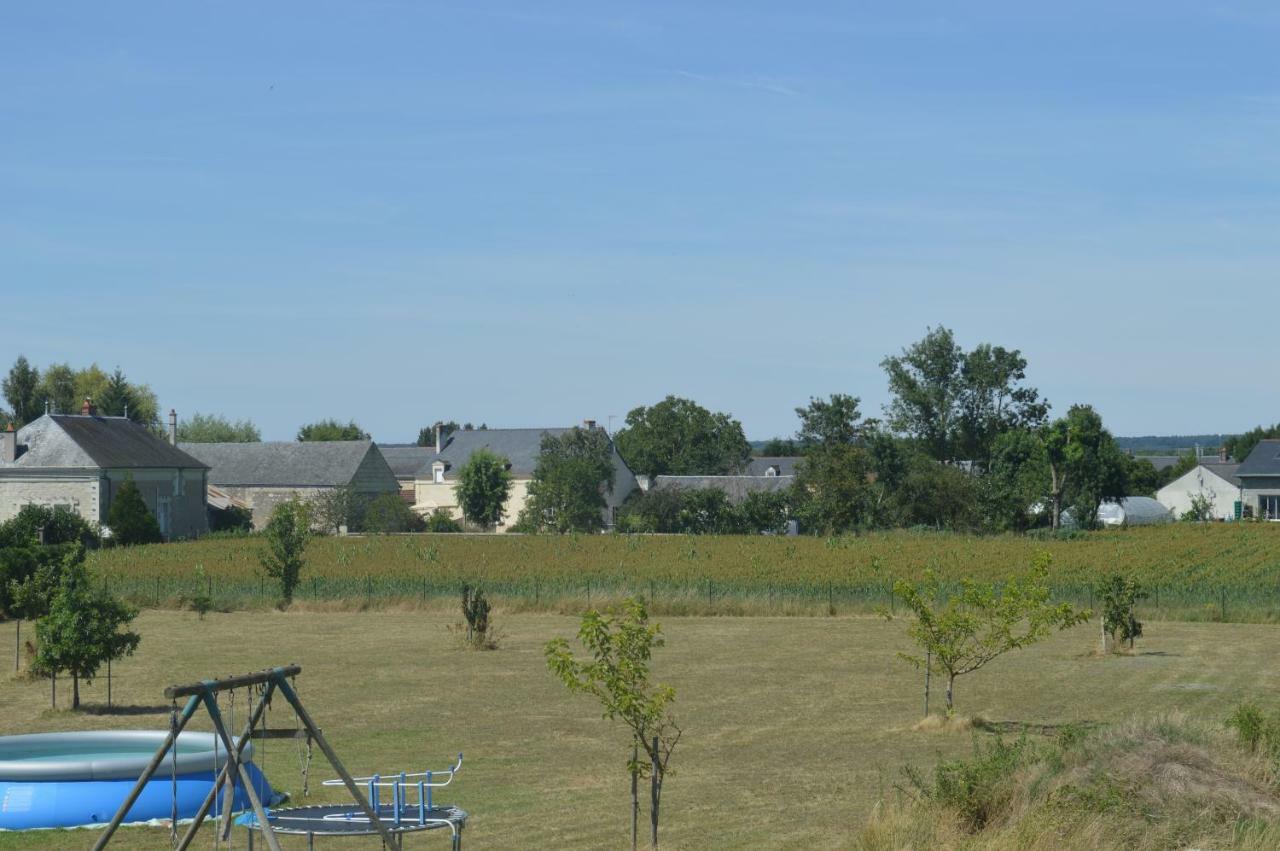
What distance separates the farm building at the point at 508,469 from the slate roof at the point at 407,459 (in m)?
2.74

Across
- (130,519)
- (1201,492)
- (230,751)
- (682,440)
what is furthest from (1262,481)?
(230,751)

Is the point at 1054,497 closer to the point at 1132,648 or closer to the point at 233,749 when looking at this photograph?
the point at 1132,648

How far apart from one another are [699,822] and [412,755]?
6180mm

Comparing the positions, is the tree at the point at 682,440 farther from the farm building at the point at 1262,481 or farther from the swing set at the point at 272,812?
the swing set at the point at 272,812

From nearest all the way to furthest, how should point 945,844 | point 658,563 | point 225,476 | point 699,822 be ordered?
point 945,844 < point 699,822 < point 658,563 < point 225,476

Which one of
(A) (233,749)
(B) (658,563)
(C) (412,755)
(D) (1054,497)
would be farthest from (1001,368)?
(A) (233,749)

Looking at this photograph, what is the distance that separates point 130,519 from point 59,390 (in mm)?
51937

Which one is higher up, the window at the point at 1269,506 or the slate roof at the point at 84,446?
the slate roof at the point at 84,446


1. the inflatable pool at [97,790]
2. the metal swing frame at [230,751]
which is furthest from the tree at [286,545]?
the metal swing frame at [230,751]

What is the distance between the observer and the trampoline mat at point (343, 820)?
13891 millimetres

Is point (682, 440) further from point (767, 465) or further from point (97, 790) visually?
point (97, 790)

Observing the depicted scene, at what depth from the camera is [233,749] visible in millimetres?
13070

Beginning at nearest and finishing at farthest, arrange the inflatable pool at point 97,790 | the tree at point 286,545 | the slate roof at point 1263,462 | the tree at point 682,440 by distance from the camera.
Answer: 1. the inflatable pool at point 97,790
2. the tree at point 286,545
3. the slate roof at point 1263,462
4. the tree at point 682,440

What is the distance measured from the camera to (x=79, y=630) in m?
25.9
